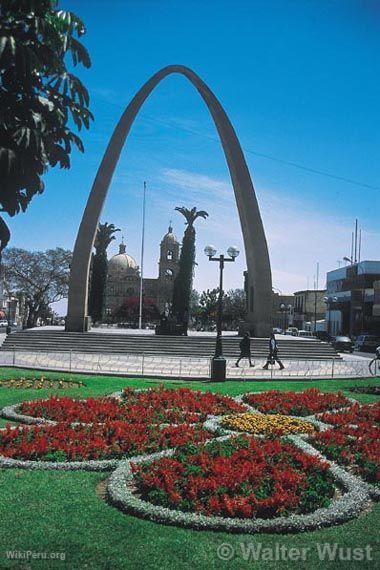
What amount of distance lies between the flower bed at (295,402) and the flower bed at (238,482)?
422 cm

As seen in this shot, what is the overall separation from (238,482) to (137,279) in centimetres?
9541

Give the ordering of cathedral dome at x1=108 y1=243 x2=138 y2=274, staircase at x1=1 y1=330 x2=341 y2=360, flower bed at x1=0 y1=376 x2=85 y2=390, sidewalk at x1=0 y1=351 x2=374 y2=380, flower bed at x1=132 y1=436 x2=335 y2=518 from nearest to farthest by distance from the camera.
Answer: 1. flower bed at x1=132 y1=436 x2=335 y2=518
2. flower bed at x1=0 y1=376 x2=85 y2=390
3. sidewalk at x1=0 y1=351 x2=374 y2=380
4. staircase at x1=1 y1=330 x2=341 y2=360
5. cathedral dome at x1=108 y1=243 x2=138 y2=274

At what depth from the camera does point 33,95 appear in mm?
5902

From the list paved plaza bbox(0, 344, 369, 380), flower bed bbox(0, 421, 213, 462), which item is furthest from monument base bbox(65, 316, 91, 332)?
flower bed bbox(0, 421, 213, 462)

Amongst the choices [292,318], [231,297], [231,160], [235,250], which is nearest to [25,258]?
[231,160]

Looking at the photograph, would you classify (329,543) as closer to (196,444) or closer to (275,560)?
(275,560)

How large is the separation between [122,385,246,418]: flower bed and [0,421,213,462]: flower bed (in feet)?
6.74

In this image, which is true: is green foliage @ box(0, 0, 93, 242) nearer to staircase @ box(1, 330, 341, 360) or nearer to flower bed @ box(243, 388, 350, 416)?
flower bed @ box(243, 388, 350, 416)

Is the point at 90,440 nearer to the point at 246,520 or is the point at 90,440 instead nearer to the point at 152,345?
the point at 246,520

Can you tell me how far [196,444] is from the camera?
27.6 ft

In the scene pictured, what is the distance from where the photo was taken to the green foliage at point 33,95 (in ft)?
18.1

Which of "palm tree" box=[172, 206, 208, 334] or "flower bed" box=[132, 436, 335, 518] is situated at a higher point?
"palm tree" box=[172, 206, 208, 334]

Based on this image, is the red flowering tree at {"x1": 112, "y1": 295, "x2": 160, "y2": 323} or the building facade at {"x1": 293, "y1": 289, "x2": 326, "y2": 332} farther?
the building facade at {"x1": 293, "y1": 289, "x2": 326, "y2": 332}

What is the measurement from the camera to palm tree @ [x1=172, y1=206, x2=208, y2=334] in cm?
5597
